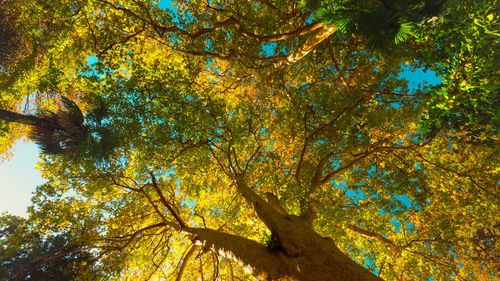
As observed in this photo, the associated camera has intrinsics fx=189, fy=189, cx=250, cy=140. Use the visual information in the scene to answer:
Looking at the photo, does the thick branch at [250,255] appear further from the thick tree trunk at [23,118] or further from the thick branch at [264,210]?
the thick tree trunk at [23,118]

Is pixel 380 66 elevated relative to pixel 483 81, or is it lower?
elevated

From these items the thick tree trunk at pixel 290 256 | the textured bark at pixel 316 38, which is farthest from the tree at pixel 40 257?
the textured bark at pixel 316 38

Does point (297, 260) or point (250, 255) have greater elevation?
point (250, 255)

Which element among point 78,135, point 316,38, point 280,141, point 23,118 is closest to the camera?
point 316,38

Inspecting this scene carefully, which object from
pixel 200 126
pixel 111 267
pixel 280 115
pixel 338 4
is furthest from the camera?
pixel 280 115

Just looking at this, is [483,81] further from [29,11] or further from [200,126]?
[29,11]

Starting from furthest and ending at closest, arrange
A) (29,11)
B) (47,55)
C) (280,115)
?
1. (47,55)
2. (29,11)
3. (280,115)

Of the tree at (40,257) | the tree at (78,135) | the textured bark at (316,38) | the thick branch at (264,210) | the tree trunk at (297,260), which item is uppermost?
the tree at (78,135)

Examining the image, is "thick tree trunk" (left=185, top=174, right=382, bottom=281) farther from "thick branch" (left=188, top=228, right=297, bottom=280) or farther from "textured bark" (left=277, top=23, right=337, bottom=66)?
"textured bark" (left=277, top=23, right=337, bottom=66)

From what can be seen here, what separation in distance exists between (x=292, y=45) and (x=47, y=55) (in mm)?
12914

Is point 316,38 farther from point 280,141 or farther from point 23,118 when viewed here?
point 23,118

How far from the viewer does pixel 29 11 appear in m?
8.87

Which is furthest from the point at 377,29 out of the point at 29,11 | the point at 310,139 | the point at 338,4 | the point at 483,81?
the point at 29,11

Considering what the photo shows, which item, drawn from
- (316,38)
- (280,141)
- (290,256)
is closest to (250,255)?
(290,256)
